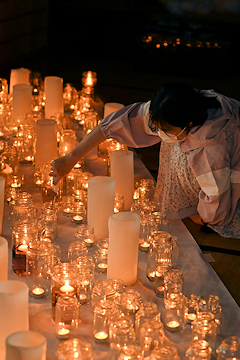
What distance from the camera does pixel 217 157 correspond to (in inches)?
82.9

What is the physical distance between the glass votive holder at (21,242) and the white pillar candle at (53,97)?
161 centimetres

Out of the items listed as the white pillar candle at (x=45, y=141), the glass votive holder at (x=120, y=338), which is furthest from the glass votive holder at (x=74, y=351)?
the white pillar candle at (x=45, y=141)

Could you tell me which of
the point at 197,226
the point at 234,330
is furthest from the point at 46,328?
the point at 197,226

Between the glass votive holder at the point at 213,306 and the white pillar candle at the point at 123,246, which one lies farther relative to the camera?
the white pillar candle at the point at 123,246

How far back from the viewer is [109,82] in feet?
18.7

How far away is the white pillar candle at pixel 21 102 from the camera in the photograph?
310 centimetres

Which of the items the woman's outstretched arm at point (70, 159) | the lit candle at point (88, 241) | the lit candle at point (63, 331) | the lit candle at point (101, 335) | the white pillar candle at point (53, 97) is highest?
the white pillar candle at point (53, 97)

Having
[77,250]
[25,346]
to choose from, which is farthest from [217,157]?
[25,346]

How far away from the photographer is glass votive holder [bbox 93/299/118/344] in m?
1.38

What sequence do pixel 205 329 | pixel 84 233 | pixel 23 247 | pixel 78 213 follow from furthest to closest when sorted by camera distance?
pixel 78 213, pixel 84 233, pixel 23 247, pixel 205 329

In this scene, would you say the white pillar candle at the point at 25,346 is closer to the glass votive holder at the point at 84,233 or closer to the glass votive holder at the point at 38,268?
the glass votive holder at the point at 38,268

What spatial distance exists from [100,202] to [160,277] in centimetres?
41

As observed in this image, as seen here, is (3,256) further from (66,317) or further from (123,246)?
(123,246)

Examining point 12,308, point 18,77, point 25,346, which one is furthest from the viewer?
point 18,77
